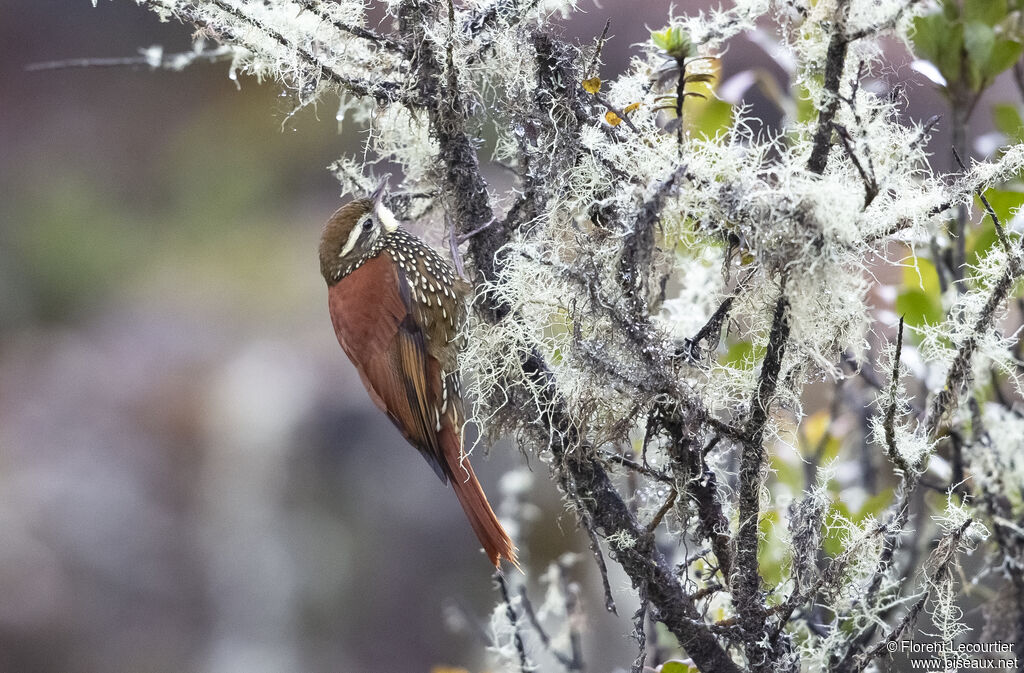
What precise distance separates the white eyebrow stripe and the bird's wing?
0.16ft

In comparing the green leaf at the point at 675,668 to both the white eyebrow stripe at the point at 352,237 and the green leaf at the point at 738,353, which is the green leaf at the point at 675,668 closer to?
the green leaf at the point at 738,353

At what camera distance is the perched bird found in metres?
1.50

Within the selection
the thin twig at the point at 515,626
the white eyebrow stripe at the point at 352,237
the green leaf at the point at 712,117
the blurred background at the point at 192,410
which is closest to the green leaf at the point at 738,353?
the green leaf at the point at 712,117

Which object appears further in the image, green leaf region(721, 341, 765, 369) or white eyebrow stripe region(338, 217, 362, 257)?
white eyebrow stripe region(338, 217, 362, 257)

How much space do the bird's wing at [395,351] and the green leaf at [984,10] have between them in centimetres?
90

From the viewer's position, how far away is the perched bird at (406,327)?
1.50m

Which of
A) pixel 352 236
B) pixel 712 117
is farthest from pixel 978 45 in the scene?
pixel 352 236

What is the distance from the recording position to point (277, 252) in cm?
520

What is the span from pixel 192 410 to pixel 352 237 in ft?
10.6

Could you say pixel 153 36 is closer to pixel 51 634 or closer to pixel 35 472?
pixel 35 472

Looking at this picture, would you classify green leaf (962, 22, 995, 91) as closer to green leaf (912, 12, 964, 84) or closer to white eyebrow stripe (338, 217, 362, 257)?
green leaf (912, 12, 964, 84)

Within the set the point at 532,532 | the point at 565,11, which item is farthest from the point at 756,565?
the point at 532,532

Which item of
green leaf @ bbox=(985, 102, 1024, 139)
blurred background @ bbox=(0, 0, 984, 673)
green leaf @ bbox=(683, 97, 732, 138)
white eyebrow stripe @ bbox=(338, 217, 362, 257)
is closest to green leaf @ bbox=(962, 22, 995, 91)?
green leaf @ bbox=(985, 102, 1024, 139)

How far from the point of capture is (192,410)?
449cm
